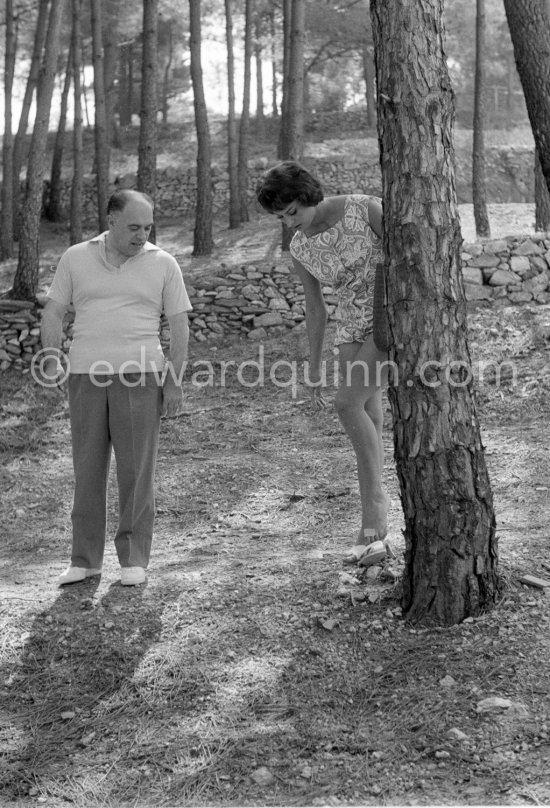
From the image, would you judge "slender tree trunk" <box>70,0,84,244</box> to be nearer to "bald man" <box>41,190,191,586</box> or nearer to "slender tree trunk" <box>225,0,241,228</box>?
"slender tree trunk" <box>225,0,241,228</box>

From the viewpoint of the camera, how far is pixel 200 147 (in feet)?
52.7

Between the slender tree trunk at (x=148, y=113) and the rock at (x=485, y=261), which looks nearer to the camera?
the rock at (x=485, y=261)

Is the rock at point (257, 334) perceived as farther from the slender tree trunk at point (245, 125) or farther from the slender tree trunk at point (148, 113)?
the slender tree trunk at point (245, 125)

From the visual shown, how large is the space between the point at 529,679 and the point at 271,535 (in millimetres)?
2306

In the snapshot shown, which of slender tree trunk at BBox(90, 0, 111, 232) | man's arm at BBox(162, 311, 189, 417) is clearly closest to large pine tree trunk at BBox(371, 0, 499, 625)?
man's arm at BBox(162, 311, 189, 417)

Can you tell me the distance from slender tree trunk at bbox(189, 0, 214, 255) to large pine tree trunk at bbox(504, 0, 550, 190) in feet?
32.5

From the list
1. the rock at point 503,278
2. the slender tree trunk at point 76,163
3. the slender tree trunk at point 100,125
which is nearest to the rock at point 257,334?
the rock at point 503,278

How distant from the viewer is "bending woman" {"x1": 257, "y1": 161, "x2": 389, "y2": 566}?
13.5ft

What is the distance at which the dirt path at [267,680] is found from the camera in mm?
3010

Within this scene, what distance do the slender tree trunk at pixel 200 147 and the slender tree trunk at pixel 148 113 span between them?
6.65ft

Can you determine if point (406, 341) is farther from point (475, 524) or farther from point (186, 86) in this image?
point (186, 86)

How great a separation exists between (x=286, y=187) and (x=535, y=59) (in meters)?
3.31

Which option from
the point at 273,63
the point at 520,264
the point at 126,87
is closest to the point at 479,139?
the point at 520,264

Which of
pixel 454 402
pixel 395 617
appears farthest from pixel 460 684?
pixel 454 402
